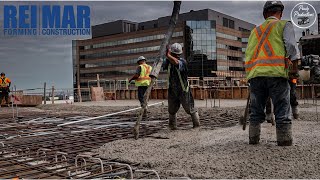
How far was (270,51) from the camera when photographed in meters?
4.48

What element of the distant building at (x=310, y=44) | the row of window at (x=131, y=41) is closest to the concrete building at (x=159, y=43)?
the row of window at (x=131, y=41)

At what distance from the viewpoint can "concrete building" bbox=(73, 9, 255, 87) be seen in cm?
7600

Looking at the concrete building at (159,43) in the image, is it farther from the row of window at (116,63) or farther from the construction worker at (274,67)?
the construction worker at (274,67)

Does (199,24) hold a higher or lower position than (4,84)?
higher

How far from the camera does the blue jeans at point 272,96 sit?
4449mm

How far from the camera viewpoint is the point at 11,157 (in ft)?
15.3

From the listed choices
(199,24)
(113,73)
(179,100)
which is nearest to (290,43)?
(179,100)

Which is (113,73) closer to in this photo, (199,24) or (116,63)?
(116,63)

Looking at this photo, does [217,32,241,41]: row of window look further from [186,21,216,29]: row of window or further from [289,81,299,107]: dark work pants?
[289,81,299,107]: dark work pants

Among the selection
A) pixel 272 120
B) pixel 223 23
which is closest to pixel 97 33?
pixel 223 23

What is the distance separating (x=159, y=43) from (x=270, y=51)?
257 ft

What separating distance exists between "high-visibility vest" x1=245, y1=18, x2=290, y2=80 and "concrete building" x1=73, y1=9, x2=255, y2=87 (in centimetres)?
5948

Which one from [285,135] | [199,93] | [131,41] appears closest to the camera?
[285,135]

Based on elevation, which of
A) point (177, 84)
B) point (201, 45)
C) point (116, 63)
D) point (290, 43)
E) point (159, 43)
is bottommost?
point (177, 84)
